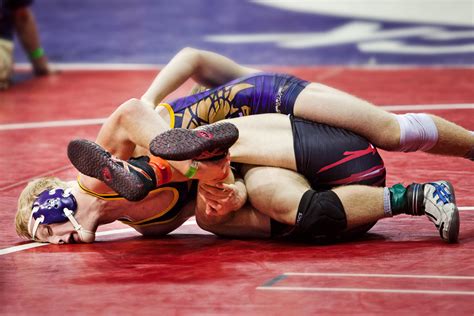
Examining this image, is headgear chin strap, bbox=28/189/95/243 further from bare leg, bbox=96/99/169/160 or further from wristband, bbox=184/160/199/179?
wristband, bbox=184/160/199/179

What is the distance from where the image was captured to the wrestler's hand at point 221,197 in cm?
409

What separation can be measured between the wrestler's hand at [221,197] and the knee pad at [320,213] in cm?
A: 25

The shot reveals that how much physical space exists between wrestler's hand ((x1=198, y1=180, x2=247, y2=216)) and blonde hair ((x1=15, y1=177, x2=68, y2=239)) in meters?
0.69

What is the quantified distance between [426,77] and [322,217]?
407cm

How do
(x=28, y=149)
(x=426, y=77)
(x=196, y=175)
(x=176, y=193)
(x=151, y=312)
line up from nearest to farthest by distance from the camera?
(x=151, y=312) → (x=196, y=175) → (x=176, y=193) → (x=28, y=149) → (x=426, y=77)

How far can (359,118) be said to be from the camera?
432 cm

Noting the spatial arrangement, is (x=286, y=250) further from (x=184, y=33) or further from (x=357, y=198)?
(x=184, y=33)

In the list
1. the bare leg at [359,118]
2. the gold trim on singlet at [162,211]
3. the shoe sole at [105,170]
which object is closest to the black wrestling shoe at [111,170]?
the shoe sole at [105,170]

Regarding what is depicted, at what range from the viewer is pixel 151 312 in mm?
3400

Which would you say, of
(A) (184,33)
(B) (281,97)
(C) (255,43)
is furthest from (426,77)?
(B) (281,97)

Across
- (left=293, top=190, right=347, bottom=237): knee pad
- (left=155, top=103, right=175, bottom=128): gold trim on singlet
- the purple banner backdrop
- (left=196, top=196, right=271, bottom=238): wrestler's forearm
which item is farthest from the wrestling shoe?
the purple banner backdrop

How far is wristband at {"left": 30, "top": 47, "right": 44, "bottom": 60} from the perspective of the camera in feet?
29.6

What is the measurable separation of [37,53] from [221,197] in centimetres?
528

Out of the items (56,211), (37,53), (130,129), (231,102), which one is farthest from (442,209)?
(37,53)
